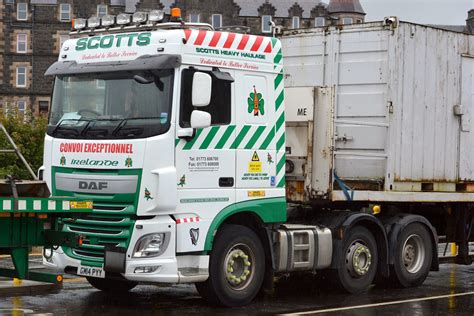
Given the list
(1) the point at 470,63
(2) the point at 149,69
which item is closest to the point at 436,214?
(1) the point at 470,63

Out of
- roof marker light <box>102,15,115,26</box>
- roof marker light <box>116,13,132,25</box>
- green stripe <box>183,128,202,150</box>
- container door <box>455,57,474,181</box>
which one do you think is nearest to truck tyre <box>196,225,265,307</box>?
green stripe <box>183,128,202,150</box>

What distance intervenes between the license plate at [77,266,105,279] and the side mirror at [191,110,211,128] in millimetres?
1987

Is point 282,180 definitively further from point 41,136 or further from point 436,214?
point 41,136

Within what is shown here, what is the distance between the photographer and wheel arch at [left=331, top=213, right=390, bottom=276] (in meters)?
12.8

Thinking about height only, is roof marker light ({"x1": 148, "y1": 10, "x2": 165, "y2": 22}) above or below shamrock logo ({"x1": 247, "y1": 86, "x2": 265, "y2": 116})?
above

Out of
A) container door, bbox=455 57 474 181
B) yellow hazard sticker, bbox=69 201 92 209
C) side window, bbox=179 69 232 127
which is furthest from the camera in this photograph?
container door, bbox=455 57 474 181

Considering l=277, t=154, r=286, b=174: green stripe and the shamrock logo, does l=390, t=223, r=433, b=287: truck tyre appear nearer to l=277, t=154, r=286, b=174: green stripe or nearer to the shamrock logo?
l=277, t=154, r=286, b=174: green stripe

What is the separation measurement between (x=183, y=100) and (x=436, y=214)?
228 inches

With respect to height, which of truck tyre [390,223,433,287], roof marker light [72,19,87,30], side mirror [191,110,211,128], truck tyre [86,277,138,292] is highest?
roof marker light [72,19,87,30]

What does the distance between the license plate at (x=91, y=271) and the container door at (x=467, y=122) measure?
634 cm

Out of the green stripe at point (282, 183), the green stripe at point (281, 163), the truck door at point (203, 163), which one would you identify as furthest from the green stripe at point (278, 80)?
the green stripe at point (282, 183)

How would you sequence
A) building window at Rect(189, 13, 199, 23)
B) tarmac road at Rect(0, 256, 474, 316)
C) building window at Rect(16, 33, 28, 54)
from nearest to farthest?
tarmac road at Rect(0, 256, 474, 316)
building window at Rect(16, 33, 28, 54)
building window at Rect(189, 13, 199, 23)

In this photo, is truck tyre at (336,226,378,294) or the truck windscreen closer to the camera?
the truck windscreen

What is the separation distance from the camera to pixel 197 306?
38.1ft
